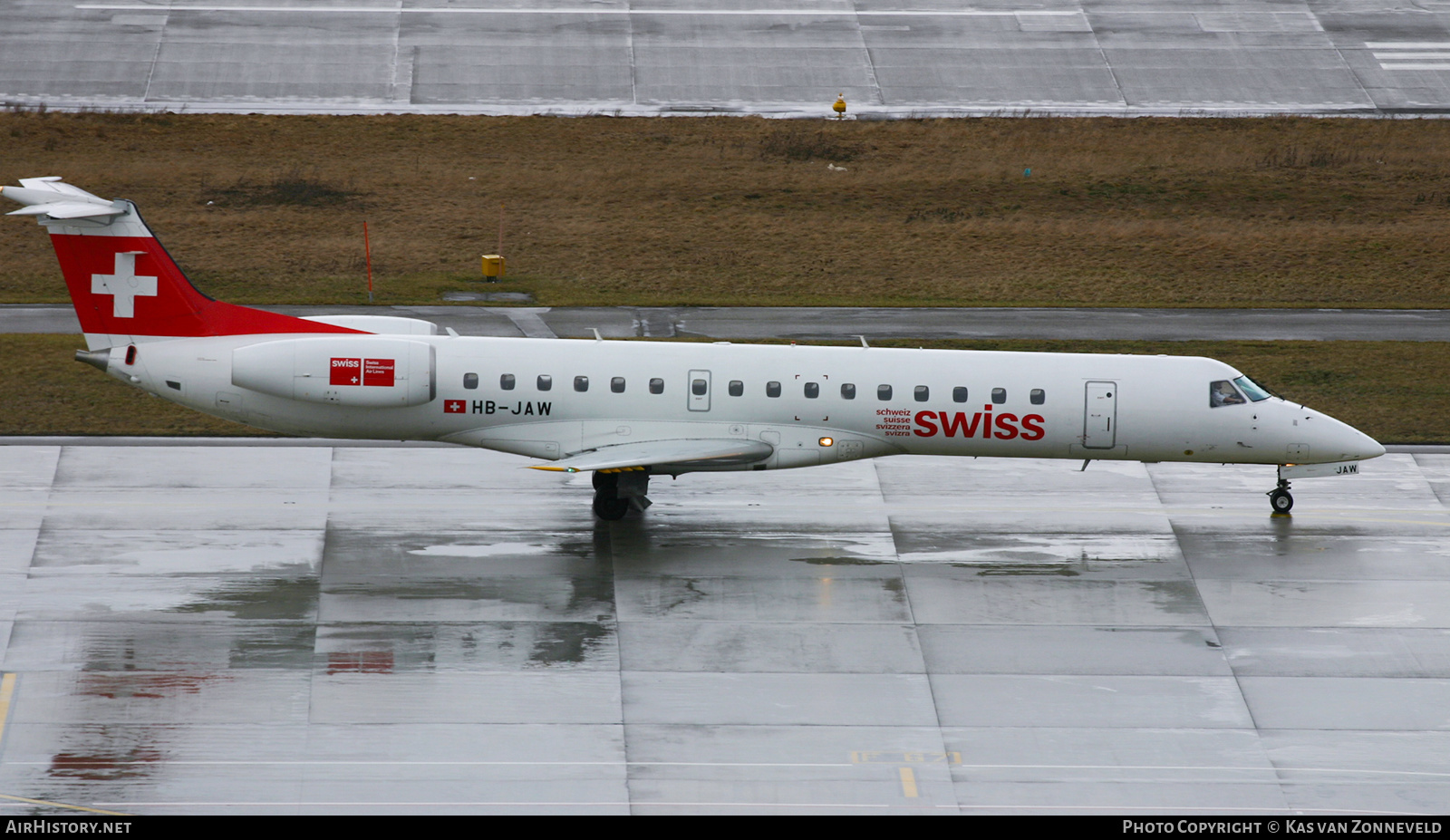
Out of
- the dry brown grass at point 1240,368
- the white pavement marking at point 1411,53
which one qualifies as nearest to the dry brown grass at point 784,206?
the dry brown grass at point 1240,368

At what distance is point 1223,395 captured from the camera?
2775 cm

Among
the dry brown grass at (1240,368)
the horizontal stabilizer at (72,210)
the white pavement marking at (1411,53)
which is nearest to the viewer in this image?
the horizontal stabilizer at (72,210)

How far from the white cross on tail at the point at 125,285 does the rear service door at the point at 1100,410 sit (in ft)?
51.8

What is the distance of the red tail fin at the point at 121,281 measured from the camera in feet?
87.6

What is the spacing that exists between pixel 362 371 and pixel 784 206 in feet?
90.0

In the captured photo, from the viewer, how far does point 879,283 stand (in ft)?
151

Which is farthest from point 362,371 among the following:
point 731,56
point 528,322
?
point 731,56

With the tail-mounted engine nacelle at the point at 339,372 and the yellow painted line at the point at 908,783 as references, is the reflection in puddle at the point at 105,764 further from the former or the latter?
the yellow painted line at the point at 908,783

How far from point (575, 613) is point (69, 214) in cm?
1050

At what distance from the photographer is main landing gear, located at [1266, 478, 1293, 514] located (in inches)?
1144

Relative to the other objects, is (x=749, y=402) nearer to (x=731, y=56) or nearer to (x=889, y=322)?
(x=889, y=322)

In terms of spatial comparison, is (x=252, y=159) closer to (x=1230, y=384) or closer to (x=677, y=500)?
(x=677, y=500)

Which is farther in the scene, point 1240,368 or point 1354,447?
point 1240,368

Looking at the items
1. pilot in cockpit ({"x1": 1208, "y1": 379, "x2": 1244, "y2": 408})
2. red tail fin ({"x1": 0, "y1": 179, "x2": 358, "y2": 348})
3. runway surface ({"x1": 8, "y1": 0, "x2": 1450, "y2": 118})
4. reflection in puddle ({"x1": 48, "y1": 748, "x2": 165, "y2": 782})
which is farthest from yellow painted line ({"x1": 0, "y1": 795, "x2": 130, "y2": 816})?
runway surface ({"x1": 8, "y1": 0, "x2": 1450, "y2": 118})
